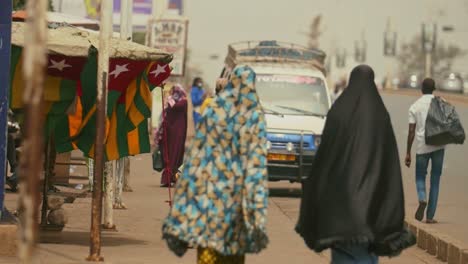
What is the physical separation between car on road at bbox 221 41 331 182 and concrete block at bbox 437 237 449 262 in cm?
759

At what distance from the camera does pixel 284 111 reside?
2255 centimetres

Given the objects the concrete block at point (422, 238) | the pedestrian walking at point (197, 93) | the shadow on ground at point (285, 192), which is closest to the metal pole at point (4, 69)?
the concrete block at point (422, 238)

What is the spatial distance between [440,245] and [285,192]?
972cm

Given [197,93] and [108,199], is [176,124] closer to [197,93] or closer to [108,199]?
[108,199]

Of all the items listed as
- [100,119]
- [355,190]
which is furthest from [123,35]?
[355,190]

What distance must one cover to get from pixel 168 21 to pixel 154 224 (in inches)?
775

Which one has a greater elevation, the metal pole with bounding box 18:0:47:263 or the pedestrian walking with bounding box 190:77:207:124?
the metal pole with bounding box 18:0:47:263

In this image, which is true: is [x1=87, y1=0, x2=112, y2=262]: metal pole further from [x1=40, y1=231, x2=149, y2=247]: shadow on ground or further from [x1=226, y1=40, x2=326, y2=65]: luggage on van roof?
[x1=226, y1=40, x2=326, y2=65]: luggage on van roof

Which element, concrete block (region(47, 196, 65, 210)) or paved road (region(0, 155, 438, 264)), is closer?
paved road (region(0, 155, 438, 264))

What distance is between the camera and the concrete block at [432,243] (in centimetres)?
1377

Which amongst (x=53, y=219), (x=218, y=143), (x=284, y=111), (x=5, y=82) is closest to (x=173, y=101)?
(x=284, y=111)

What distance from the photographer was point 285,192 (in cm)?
2322

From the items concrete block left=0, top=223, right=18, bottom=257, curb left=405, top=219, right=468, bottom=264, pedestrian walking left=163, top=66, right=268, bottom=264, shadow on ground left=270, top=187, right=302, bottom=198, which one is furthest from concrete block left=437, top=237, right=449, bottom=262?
shadow on ground left=270, top=187, right=302, bottom=198

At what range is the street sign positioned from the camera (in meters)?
35.0
